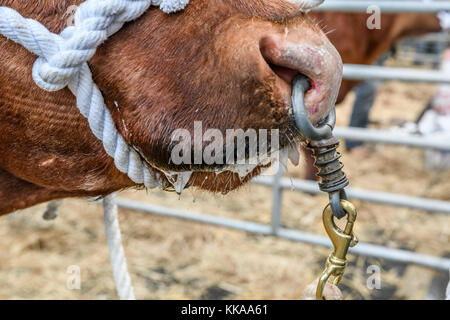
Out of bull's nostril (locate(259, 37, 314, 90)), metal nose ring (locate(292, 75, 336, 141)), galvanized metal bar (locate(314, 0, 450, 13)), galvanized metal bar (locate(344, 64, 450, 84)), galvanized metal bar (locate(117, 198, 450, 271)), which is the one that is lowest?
galvanized metal bar (locate(117, 198, 450, 271))

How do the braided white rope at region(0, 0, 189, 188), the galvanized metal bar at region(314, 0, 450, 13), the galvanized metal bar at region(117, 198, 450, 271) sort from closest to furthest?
the braided white rope at region(0, 0, 189, 188) < the galvanized metal bar at region(314, 0, 450, 13) < the galvanized metal bar at region(117, 198, 450, 271)

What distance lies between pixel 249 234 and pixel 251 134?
1.89m

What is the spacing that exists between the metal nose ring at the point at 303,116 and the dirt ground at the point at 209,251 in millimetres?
1264

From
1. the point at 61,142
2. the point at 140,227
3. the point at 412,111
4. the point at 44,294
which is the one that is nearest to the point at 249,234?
the point at 140,227

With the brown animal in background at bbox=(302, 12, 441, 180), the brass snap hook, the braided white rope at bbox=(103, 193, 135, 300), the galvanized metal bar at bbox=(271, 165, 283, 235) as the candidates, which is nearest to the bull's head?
the brass snap hook

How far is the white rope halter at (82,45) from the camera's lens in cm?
79

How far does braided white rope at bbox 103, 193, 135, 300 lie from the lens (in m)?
1.31

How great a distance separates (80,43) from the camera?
2.59 feet

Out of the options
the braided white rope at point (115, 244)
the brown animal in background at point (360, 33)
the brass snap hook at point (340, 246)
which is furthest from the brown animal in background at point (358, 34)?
the brass snap hook at point (340, 246)

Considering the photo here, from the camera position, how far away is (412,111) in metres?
5.28

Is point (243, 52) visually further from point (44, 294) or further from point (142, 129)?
point (44, 294)

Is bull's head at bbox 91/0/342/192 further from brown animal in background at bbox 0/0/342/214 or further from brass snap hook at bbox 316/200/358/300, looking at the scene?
brass snap hook at bbox 316/200/358/300

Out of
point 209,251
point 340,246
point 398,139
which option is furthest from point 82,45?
point 209,251

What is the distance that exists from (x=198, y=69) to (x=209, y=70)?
0.06 ft
